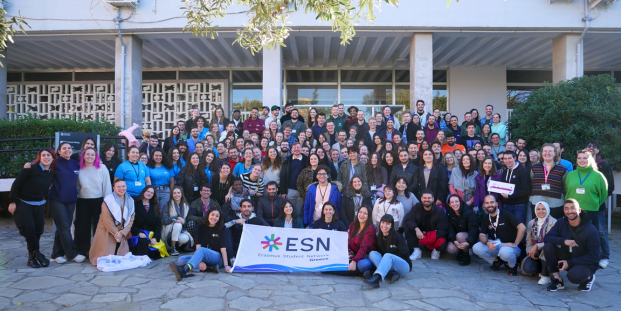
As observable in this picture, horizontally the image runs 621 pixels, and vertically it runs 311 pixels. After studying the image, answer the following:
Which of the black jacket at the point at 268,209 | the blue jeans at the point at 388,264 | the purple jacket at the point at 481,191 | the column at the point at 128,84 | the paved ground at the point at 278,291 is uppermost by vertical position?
the column at the point at 128,84

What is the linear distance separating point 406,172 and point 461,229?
140 cm

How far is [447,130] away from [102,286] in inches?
300

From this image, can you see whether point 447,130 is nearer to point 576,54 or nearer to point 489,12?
point 489,12

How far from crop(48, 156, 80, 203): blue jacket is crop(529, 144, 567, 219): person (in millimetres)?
7008

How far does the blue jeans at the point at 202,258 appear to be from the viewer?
5676 mm

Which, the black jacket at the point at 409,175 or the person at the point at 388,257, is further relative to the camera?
the black jacket at the point at 409,175

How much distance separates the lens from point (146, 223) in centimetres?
677

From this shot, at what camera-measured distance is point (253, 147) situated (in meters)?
8.31

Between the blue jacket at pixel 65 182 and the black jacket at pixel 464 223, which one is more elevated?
the blue jacket at pixel 65 182

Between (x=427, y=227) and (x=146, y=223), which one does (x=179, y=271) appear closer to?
(x=146, y=223)

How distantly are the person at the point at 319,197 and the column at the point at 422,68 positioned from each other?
5149 millimetres

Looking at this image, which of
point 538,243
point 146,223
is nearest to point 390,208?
point 538,243

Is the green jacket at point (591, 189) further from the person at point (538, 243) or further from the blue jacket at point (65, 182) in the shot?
the blue jacket at point (65, 182)

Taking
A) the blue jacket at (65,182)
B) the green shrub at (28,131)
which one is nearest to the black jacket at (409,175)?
the blue jacket at (65,182)
